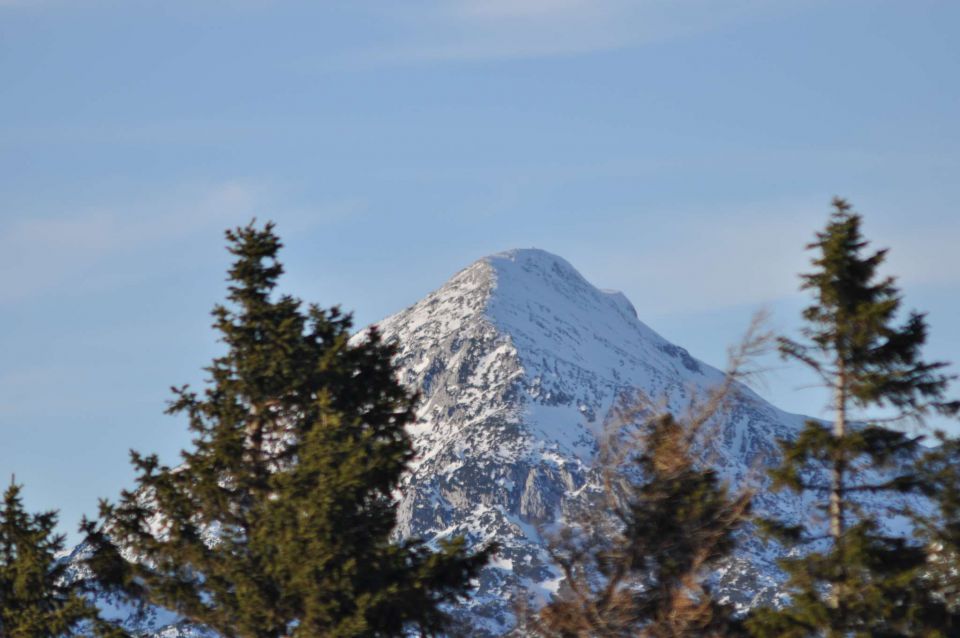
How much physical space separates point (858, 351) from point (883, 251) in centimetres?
256

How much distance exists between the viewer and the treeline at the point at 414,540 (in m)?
35.4

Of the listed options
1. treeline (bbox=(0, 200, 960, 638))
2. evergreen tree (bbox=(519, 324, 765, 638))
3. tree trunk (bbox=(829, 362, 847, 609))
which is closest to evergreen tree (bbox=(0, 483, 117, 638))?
treeline (bbox=(0, 200, 960, 638))

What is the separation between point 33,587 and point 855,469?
2048 centimetres

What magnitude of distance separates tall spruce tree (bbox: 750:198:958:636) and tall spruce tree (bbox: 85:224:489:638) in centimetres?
786

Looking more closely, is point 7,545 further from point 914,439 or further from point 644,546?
point 914,439

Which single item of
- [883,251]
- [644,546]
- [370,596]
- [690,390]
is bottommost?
[370,596]

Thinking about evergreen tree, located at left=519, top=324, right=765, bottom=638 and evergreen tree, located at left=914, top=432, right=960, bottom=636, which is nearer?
evergreen tree, located at left=914, top=432, right=960, bottom=636

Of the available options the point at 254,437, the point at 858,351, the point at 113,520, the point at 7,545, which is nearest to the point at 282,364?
the point at 254,437

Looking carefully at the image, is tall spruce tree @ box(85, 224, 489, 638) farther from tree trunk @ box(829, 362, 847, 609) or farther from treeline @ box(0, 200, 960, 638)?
tree trunk @ box(829, 362, 847, 609)

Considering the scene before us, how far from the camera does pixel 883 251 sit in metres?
37.4

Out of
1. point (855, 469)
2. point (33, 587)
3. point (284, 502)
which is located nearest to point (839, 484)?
point (855, 469)

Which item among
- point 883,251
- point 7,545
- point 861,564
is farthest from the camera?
point 7,545

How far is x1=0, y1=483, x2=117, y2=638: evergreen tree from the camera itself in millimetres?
39438

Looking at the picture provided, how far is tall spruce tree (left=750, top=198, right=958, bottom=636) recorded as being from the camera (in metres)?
34.9
